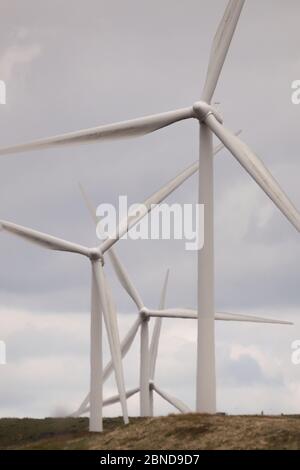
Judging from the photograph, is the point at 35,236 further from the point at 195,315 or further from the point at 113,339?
the point at 195,315

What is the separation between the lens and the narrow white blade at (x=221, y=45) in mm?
85000

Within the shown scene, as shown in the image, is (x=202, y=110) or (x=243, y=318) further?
(x=243, y=318)

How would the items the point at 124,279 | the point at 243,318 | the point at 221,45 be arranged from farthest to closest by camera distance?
the point at 124,279
the point at 243,318
the point at 221,45

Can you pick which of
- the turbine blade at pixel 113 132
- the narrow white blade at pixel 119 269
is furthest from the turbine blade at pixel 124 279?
the turbine blade at pixel 113 132

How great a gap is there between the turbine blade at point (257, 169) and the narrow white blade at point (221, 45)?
3039mm

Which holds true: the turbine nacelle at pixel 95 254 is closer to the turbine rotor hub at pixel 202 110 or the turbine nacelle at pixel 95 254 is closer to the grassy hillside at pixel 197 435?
the grassy hillside at pixel 197 435

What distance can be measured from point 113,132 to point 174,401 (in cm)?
5262

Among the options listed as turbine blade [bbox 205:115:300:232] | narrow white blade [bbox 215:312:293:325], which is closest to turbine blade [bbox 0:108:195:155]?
turbine blade [bbox 205:115:300:232]

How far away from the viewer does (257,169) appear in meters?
78.9

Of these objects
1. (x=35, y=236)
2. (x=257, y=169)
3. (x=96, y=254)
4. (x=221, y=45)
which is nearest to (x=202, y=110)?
(x=221, y=45)

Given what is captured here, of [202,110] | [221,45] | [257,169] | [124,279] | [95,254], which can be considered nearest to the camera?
[257,169]
